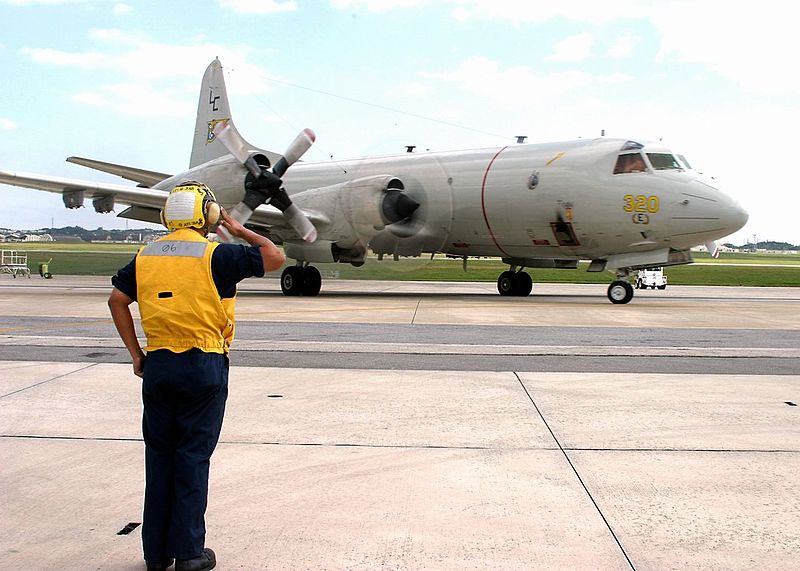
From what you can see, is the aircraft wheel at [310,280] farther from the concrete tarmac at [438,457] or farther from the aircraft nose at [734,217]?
the concrete tarmac at [438,457]

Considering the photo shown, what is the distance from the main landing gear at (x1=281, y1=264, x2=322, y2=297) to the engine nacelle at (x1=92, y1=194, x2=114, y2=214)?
16.7 feet

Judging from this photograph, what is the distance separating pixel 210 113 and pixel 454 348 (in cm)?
1866

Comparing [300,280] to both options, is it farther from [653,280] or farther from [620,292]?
[653,280]

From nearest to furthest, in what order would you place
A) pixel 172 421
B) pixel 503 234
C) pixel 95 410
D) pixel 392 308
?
pixel 172 421 → pixel 95 410 → pixel 392 308 → pixel 503 234

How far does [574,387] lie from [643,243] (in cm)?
1164

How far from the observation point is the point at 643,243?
18.7 metres

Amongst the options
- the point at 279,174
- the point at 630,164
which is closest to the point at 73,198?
the point at 279,174

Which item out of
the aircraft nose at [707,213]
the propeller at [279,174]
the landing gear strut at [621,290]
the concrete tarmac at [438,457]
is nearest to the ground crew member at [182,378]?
the concrete tarmac at [438,457]

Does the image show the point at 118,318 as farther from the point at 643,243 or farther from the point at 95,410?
the point at 643,243

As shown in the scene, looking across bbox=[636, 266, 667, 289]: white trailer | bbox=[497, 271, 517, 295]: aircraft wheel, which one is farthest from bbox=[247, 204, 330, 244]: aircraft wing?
bbox=[636, 266, 667, 289]: white trailer

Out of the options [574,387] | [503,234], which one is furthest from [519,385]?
[503,234]

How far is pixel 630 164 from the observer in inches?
727

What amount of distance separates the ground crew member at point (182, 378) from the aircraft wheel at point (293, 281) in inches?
746

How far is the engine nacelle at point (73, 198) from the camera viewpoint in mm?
19812
